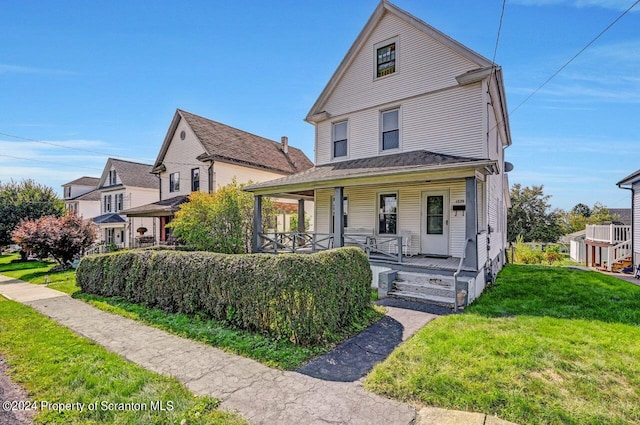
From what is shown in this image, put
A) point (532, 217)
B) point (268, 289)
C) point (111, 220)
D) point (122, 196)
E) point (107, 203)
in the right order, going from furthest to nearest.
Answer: point (532, 217), point (107, 203), point (122, 196), point (111, 220), point (268, 289)

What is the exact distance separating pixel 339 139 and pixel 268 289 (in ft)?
31.4

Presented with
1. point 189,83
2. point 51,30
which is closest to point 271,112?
point 189,83

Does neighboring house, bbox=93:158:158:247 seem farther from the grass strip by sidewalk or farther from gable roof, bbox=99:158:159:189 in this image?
the grass strip by sidewalk

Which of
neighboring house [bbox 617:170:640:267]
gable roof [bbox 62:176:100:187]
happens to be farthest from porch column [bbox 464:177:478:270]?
gable roof [bbox 62:176:100:187]

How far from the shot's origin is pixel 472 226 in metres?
7.99

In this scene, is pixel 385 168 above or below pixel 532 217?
above

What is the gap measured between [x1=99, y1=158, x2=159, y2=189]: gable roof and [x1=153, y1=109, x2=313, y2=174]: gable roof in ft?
22.9

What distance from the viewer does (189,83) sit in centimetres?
1645

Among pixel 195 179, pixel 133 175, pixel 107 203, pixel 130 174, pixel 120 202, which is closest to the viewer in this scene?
pixel 195 179

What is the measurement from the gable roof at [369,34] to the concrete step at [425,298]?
760 centimetres

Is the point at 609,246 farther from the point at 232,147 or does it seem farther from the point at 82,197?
the point at 82,197

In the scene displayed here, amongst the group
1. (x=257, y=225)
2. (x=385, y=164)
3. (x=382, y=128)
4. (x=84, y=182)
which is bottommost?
(x=257, y=225)

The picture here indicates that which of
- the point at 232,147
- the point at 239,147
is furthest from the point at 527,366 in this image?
the point at 239,147

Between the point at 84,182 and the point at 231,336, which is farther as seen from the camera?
the point at 84,182
